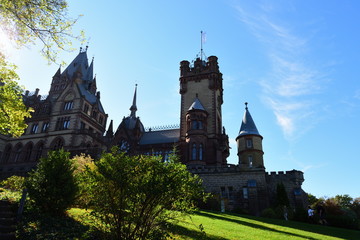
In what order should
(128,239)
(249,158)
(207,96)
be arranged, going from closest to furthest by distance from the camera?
(128,239) → (249,158) → (207,96)

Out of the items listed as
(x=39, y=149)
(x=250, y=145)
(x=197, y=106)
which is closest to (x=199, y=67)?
(x=197, y=106)

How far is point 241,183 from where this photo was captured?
98.0 feet

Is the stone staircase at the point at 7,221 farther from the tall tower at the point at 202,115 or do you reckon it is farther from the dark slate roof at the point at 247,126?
the dark slate roof at the point at 247,126

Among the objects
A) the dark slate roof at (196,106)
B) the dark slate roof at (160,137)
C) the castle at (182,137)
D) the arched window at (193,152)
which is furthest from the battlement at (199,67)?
the arched window at (193,152)

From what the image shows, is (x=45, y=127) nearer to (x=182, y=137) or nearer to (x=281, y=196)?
(x=182, y=137)

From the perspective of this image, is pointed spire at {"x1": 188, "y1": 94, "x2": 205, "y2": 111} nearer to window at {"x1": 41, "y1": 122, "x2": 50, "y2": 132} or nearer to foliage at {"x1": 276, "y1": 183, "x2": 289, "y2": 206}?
foliage at {"x1": 276, "y1": 183, "x2": 289, "y2": 206}

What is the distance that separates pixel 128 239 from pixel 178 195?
219cm

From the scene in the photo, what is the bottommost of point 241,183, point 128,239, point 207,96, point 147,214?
point 128,239

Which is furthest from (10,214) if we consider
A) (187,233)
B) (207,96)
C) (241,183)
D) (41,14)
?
(207,96)

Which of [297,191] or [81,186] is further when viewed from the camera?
[297,191]

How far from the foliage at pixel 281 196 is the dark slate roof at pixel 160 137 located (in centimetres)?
1864

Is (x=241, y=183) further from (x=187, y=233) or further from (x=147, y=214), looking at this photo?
(x=147, y=214)

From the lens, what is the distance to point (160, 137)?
45125 mm

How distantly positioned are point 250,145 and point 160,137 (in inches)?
635
